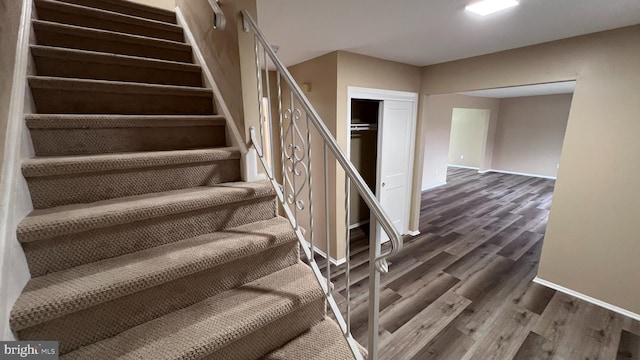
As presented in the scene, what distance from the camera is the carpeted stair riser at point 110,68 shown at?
54.5 inches

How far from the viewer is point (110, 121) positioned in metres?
1.28

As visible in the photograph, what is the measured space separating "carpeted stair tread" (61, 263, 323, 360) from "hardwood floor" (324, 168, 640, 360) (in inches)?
48.7

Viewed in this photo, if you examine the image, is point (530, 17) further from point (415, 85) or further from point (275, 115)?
point (275, 115)

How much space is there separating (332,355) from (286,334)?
8.4 inches

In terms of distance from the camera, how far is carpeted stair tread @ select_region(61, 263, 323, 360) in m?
0.81

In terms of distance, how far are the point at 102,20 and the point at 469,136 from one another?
887cm

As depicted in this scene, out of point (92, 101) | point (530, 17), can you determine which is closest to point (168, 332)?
point (92, 101)

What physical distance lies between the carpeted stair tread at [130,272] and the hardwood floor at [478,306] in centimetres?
145

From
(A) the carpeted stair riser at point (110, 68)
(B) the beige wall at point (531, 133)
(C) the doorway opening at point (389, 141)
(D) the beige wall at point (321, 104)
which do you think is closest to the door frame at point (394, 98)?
→ (C) the doorway opening at point (389, 141)

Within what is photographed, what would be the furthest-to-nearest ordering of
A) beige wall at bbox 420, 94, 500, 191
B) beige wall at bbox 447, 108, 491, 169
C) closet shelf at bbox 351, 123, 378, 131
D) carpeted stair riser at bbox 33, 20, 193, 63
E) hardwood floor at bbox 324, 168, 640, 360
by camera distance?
beige wall at bbox 447, 108, 491, 169
beige wall at bbox 420, 94, 500, 191
closet shelf at bbox 351, 123, 378, 131
hardwood floor at bbox 324, 168, 640, 360
carpeted stair riser at bbox 33, 20, 193, 63

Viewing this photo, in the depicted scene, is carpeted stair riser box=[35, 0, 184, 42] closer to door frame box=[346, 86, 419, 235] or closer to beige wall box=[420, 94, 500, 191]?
door frame box=[346, 86, 419, 235]

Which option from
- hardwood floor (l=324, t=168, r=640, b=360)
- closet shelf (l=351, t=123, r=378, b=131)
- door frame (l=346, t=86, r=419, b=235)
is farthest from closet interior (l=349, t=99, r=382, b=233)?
door frame (l=346, t=86, r=419, b=235)

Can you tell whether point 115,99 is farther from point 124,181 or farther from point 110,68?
point 124,181

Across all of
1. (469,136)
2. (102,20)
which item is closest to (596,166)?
(102,20)
